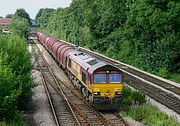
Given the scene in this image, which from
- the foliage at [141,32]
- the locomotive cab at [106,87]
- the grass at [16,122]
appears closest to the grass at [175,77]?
the foliage at [141,32]

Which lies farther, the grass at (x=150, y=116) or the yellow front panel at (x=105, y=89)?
the yellow front panel at (x=105, y=89)

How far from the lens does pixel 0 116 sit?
21516 millimetres

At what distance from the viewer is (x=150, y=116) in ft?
75.6

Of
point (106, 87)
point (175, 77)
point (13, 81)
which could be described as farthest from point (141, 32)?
point (13, 81)

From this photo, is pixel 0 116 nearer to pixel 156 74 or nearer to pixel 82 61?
pixel 82 61

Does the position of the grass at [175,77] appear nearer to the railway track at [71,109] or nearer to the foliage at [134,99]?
the railway track at [71,109]

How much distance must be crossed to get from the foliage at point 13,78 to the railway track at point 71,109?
7.61 ft

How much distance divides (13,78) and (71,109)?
480 centimetres

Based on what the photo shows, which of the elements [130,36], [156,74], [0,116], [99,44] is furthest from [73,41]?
[0,116]

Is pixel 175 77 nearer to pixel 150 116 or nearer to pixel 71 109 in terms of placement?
pixel 71 109

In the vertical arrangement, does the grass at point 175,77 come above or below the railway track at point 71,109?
below

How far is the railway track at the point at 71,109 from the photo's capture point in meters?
23.1

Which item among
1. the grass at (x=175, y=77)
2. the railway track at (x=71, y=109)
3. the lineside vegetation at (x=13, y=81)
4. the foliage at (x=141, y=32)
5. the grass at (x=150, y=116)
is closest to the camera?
the lineside vegetation at (x=13, y=81)

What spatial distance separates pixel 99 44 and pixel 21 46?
43251mm
